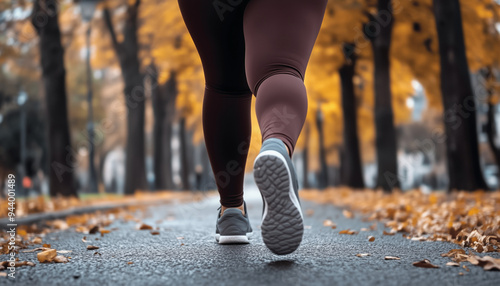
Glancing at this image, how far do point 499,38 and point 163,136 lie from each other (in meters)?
11.9

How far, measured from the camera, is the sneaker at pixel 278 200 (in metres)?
2.14

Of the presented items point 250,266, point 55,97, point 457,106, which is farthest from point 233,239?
point 55,97

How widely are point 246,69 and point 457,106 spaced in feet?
24.0

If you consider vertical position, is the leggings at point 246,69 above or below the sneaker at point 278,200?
above

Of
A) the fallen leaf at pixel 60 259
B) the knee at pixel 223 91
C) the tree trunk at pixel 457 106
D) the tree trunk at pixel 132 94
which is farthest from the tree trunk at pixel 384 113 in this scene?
the fallen leaf at pixel 60 259

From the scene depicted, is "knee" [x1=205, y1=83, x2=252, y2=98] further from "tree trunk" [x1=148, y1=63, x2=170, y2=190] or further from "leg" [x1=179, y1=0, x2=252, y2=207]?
"tree trunk" [x1=148, y1=63, x2=170, y2=190]

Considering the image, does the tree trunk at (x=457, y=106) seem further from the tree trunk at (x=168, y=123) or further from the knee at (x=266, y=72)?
the tree trunk at (x=168, y=123)

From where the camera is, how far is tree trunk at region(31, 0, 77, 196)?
10.8 metres

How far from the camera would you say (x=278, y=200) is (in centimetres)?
214

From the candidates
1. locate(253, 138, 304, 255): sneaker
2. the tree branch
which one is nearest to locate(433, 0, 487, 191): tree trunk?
locate(253, 138, 304, 255): sneaker

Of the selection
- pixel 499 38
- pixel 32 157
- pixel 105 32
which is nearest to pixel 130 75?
pixel 105 32

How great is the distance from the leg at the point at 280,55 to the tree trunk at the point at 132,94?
1417 centimetres

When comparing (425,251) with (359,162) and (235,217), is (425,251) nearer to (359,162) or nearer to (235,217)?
(235,217)

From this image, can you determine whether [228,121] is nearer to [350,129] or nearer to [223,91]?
[223,91]
